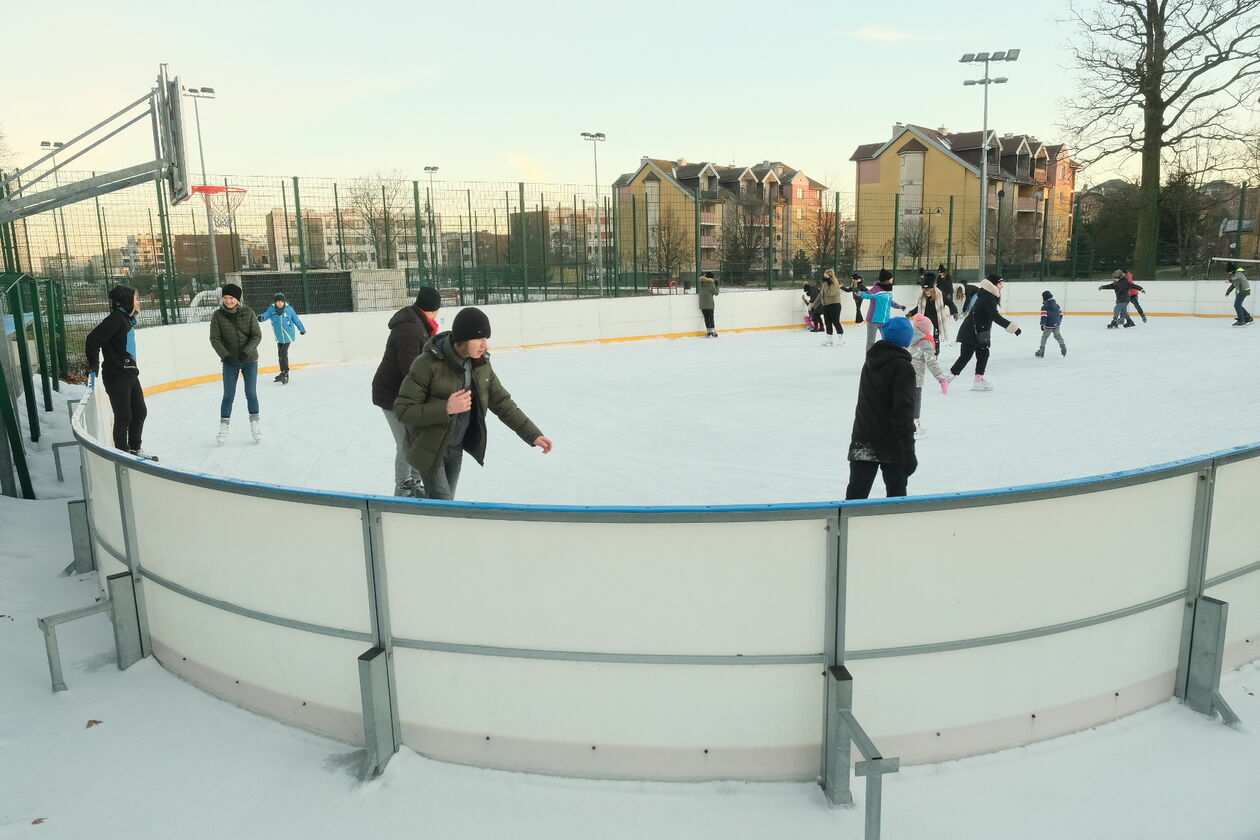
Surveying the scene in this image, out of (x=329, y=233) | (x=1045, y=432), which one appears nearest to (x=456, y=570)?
(x=1045, y=432)

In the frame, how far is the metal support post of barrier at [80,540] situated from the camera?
16.8 ft

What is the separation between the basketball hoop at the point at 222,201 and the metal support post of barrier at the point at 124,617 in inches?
499

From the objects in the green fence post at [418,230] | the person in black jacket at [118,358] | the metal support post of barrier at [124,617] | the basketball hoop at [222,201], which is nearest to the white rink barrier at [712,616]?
the metal support post of barrier at [124,617]

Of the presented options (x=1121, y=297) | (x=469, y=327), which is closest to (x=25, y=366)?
(x=469, y=327)

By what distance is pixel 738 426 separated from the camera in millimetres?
9047

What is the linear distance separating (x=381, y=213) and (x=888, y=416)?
55.3ft

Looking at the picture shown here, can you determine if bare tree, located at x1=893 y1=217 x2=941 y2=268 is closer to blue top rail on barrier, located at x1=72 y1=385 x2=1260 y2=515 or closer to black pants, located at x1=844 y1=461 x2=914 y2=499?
black pants, located at x1=844 y1=461 x2=914 y2=499

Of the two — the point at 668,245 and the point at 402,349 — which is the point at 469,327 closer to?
the point at 402,349

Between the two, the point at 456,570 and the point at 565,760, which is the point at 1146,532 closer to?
the point at 565,760

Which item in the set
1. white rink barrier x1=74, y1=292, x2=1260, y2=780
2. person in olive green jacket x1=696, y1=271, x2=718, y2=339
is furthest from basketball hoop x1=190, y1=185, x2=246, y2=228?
white rink barrier x1=74, y1=292, x2=1260, y2=780

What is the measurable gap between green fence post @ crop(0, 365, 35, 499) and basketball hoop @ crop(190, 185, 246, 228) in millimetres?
8861

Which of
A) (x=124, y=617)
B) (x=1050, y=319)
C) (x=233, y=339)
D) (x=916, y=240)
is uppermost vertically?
(x=916, y=240)

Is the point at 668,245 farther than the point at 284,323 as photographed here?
Yes

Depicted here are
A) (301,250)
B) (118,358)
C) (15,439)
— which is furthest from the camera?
(301,250)
